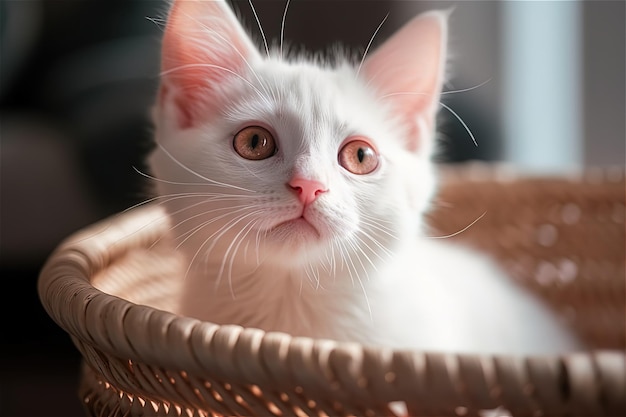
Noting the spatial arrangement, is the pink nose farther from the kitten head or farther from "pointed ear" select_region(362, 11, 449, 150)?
"pointed ear" select_region(362, 11, 449, 150)

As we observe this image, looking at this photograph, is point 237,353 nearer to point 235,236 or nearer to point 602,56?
point 235,236

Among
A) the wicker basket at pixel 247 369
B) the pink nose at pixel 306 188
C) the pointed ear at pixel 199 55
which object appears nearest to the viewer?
the wicker basket at pixel 247 369

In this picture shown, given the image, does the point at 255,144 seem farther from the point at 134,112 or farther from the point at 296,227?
the point at 134,112

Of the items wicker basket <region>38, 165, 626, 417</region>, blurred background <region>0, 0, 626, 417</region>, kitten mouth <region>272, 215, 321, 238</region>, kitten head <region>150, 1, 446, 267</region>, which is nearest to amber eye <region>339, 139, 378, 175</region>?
kitten head <region>150, 1, 446, 267</region>

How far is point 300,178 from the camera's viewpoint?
0.71 metres

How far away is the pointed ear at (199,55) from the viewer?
0.83m

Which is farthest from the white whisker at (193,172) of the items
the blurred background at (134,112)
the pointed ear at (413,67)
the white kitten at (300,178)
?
the blurred background at (134,112)

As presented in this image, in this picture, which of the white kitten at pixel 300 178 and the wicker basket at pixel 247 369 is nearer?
the wicker basket at pixel 247 369

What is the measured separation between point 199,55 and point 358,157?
9.3 inches

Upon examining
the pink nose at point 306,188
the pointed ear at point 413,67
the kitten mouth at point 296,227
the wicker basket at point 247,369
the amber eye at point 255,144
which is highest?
the pointed ear at point 413,67

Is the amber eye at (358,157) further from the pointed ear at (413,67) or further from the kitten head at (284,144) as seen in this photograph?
the pointed ear at (413,67)

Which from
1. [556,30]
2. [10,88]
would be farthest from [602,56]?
[10,88]

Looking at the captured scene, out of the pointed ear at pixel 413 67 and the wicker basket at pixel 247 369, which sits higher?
the pointed ear at pixel 413 67

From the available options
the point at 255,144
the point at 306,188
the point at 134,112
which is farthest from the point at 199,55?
the point at 134,112
